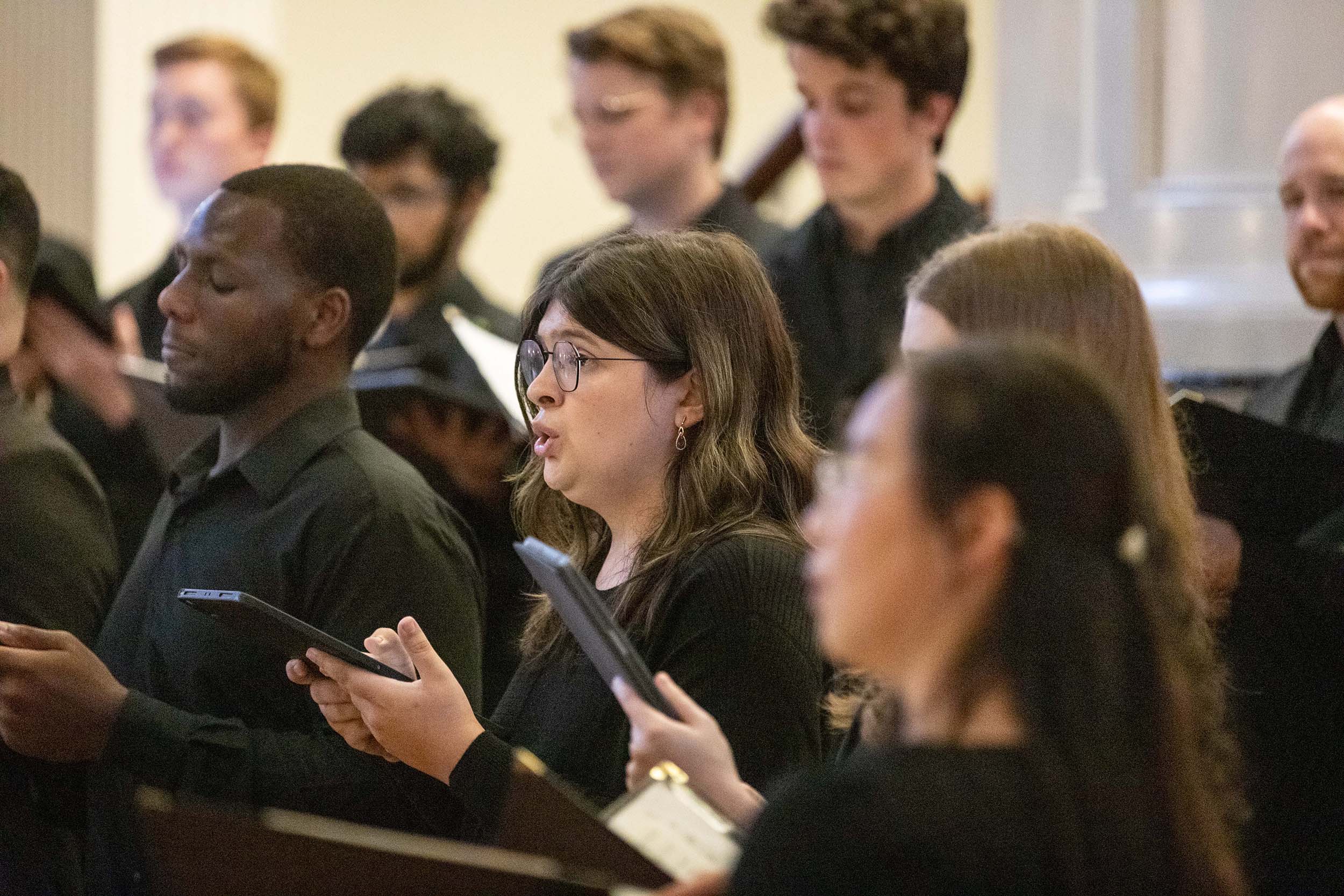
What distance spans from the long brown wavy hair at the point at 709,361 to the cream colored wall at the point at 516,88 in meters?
5.79

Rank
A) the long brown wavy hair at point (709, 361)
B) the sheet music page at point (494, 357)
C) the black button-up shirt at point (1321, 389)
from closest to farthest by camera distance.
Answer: the long brown wavy hair at point (709, 361) < the black button-up shirt at point (1321, 389) < the sheet music page at point (494, 357)

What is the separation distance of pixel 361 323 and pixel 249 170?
31 cm

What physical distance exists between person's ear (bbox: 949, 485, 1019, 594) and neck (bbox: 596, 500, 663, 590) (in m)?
0.95

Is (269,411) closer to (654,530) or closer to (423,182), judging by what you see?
(654,530)

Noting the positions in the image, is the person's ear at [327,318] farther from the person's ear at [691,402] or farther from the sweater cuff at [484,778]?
the sweater cuff at [484,778]

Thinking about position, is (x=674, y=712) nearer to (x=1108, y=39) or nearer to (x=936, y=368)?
(x=936, y=368)

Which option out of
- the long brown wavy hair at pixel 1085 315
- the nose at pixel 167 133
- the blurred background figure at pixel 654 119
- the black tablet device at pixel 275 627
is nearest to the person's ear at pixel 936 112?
the blurred background figure at pixel 654 119

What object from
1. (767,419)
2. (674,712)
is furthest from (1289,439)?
(674,712)

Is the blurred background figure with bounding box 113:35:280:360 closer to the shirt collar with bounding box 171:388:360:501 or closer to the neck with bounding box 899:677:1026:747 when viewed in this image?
the shirt collar with bounding box 171:388:360:501

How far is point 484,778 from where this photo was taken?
1.95 m

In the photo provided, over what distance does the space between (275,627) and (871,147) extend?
1.99 metres

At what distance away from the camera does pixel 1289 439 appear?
90.5 inches

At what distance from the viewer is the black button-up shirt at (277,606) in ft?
7.69

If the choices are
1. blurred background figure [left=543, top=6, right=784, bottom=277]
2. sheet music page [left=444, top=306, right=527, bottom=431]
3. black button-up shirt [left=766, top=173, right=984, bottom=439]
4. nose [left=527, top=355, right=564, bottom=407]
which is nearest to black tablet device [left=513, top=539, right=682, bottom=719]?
nose [left=527, top=355, right=564, bottom=407]
